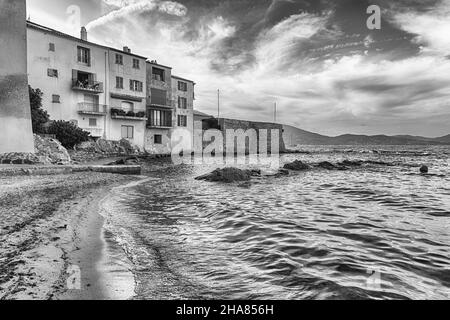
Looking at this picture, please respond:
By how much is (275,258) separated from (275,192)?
8.52 meters

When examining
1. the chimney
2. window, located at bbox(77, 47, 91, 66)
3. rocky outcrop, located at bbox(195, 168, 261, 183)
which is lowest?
rocky outcrop, located at bbox(195, 168, 261, 183)

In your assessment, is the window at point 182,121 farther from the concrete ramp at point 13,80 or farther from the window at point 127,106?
the concrete ramp at point 13,80

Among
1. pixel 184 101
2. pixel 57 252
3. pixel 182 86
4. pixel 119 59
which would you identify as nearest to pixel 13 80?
pixel 57 252

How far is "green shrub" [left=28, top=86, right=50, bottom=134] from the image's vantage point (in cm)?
2917

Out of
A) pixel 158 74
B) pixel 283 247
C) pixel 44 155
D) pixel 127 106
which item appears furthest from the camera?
pixel 158 74

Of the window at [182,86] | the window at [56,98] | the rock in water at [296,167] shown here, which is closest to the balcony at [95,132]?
the window at [56,98]

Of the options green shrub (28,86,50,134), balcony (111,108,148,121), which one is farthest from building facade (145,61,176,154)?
green shrub (28,86,50,134)

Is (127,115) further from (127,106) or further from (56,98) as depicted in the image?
(56,98)

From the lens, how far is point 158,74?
151 ft

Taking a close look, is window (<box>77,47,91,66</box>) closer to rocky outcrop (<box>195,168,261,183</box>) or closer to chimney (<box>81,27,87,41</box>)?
chimney (<box>81,27,87,41</box>)

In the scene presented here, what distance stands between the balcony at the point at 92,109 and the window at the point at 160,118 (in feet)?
25.6

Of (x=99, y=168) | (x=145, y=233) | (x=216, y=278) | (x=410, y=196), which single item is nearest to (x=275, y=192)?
(x=410, y=196)

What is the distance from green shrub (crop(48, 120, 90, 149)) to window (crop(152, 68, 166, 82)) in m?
16.2

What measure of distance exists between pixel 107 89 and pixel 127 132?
611 cm
